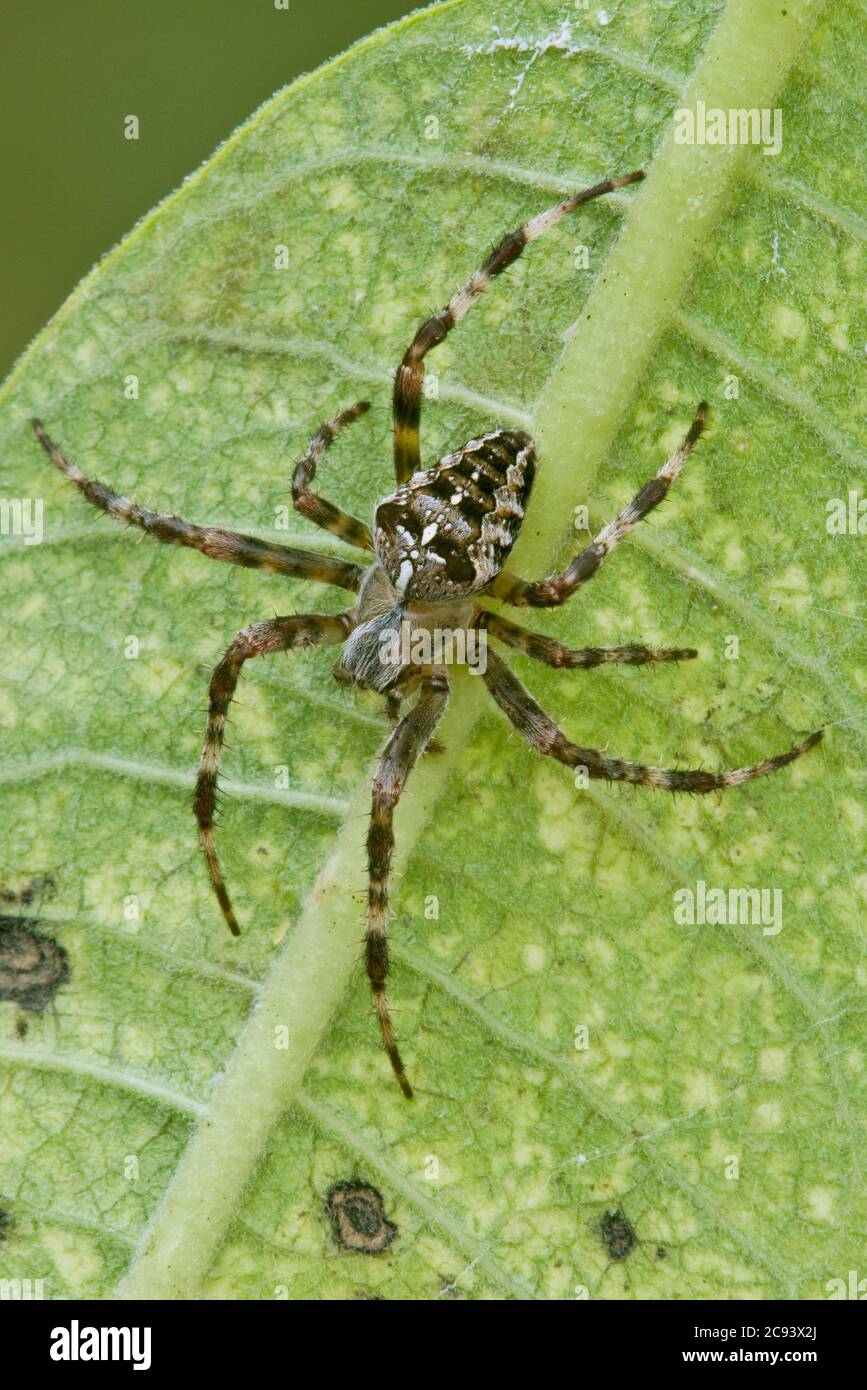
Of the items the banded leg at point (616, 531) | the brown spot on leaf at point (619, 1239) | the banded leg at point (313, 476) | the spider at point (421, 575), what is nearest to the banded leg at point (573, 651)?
the spider at point (421, 575)

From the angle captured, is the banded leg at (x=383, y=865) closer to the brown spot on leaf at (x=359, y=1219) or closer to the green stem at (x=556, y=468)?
the green stem at (x=556, y=468)

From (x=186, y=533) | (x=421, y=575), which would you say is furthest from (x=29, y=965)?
(x=421, y=575)

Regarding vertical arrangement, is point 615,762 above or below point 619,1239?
above

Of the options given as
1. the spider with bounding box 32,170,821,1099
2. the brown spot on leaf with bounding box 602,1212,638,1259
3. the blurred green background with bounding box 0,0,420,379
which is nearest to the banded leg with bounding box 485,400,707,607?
the spider with bounding box 32,170,821,1099

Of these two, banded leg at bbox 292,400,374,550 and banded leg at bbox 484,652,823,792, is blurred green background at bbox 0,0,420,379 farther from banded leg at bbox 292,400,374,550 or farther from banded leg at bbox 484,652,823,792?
banded leg at bbox 484,652,823,792

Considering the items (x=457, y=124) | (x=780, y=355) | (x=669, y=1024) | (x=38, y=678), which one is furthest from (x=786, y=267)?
(x=38, y=678)

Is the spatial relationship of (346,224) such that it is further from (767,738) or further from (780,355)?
(767,738)

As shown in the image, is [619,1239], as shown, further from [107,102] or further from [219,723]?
[107,102]
